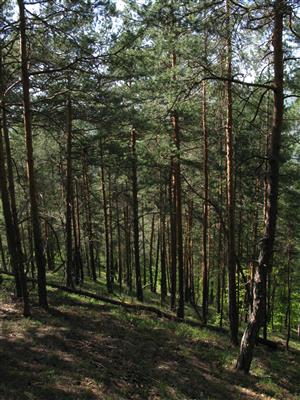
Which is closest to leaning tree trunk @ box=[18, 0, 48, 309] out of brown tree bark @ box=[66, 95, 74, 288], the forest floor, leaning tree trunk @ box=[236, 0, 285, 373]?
the forest floor

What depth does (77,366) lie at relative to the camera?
27.1ft

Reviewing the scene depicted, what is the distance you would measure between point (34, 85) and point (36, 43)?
1572mm

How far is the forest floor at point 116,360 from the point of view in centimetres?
743

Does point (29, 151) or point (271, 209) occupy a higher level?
point (29, 151)

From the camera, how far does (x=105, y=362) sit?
355 inches

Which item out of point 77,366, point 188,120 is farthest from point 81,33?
point 77,366

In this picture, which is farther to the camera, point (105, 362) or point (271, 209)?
point (271, 209)

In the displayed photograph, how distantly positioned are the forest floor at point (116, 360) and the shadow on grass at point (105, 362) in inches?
0.8

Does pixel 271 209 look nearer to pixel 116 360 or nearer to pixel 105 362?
pixel 116 360

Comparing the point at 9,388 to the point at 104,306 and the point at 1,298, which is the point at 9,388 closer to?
the point at 1,298

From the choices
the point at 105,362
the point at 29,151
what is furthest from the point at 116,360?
the point at 29,151

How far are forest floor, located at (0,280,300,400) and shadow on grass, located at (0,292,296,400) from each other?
19 mm

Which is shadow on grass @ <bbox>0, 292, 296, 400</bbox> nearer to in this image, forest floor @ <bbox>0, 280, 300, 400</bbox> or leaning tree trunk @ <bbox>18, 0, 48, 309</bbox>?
forest floor @ <bbox>0, 280, 300, 400</bbox>

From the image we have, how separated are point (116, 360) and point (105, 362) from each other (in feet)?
1.40
